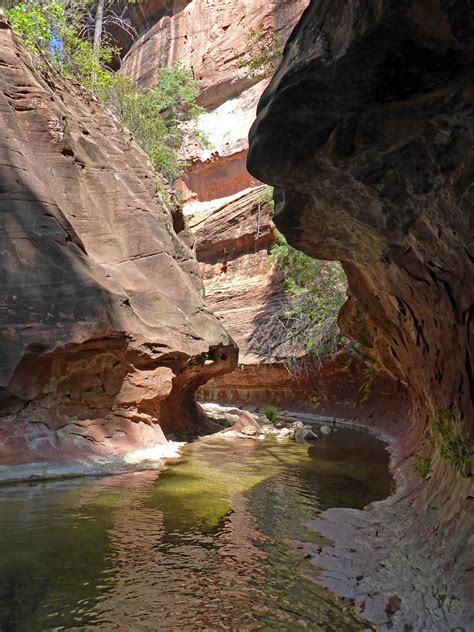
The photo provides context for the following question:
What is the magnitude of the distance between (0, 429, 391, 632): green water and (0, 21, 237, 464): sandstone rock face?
2058 millimetres

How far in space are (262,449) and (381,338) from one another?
188 inches

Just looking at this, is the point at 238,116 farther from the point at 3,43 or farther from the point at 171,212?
the point at 3,43

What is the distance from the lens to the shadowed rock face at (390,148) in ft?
11.2

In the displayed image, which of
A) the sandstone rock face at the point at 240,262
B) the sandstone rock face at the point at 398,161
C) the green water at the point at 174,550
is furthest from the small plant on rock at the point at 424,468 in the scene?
the sandstone rock face at the point at 240,262

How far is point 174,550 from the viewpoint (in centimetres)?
588

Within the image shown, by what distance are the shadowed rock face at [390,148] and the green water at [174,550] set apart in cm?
247

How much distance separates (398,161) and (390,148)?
13cm

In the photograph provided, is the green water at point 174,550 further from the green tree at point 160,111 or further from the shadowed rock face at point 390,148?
the green tree at point 160,111

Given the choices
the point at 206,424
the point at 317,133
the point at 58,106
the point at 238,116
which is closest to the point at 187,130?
the point at 238,116

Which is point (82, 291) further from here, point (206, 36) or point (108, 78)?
point (206, 36)

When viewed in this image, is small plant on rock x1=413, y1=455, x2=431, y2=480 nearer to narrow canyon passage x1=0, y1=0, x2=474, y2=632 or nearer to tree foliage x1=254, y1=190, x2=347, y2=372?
narrow canyon passage x1=0, y1=0, x2=474, y2=632

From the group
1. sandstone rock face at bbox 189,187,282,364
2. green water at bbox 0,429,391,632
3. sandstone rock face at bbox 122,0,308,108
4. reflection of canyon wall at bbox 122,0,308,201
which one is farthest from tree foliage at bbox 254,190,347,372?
sandstone rock face at bbox 122,0,308,108

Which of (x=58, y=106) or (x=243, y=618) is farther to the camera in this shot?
(x=58, y=106)

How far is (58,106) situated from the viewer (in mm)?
14102
